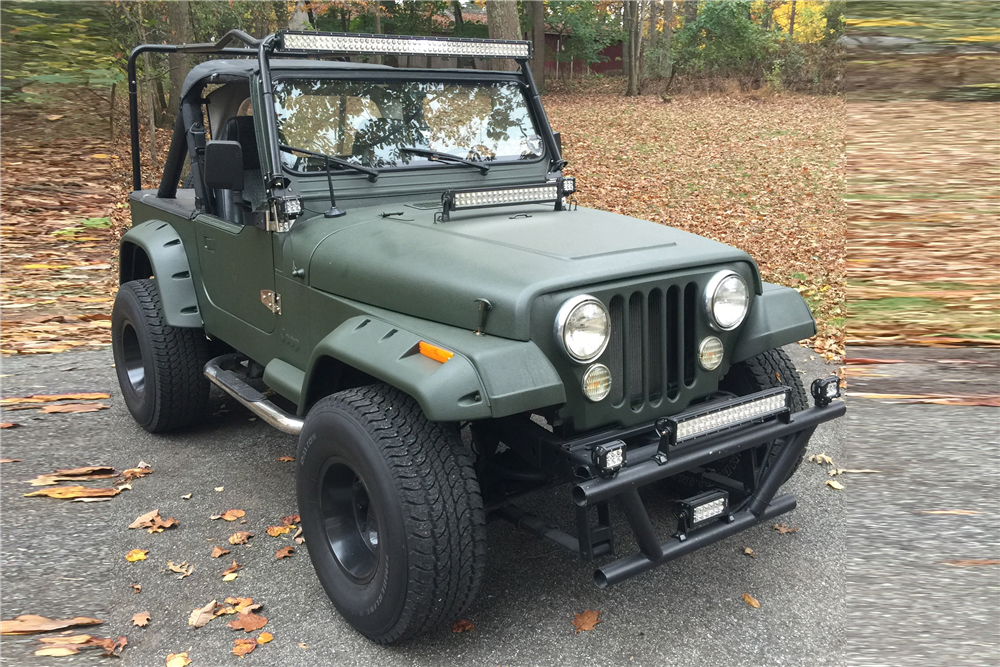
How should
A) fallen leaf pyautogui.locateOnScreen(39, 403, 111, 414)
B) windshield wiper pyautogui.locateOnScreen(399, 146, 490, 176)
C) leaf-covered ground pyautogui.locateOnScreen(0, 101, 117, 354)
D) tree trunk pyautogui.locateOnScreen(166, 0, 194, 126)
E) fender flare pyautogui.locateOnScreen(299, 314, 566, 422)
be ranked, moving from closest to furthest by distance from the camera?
1. fender flare pyautogui.locateOnScreen(299, 314, 566, 422)
2. windshield wiper pyautogui.locateOnScreen(399, 146, 490, 176)
3. fallen leaf pyautogui.locateOnScreen(39, 403, 111, 414)
4. leaf-covered ground pyautogui.locateOnScreen(0, 101, 117, 354)
5. tree trunk pyautogui.locateOnScreen(166, 0, 194, 126)

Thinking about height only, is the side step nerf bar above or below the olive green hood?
below

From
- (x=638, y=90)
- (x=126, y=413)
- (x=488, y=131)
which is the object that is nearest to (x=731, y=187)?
(x=488, y=131)

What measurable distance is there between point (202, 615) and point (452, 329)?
4.82 feet

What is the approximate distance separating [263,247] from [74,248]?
21.2 feet

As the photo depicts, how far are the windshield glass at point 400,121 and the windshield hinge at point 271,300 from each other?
0.60 m

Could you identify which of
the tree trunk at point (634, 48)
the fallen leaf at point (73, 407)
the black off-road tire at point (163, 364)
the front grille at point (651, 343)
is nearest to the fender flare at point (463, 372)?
the front grille at point (651, 343)

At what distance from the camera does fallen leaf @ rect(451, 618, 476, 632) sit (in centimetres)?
305

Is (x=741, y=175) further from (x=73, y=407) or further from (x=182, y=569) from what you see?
(x=182, y=569)

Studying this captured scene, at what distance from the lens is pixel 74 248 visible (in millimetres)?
9164

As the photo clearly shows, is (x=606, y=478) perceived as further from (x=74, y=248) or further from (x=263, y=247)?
(x=74, y=248)

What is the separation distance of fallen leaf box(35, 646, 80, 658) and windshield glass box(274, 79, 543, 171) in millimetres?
2160

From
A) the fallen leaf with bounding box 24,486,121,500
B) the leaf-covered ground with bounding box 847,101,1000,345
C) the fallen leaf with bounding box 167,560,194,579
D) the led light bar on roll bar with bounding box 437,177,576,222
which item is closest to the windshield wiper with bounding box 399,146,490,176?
the led light bar on roll bar with bounding box 437,177,576,222

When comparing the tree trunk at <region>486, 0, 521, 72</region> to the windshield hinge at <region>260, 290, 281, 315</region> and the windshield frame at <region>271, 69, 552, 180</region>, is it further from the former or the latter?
the windshield hinge at <region>260, 290, 281, 315</region>

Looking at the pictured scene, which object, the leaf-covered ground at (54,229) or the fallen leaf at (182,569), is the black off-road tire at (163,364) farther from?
the leaf-covered ground at (54,229)
